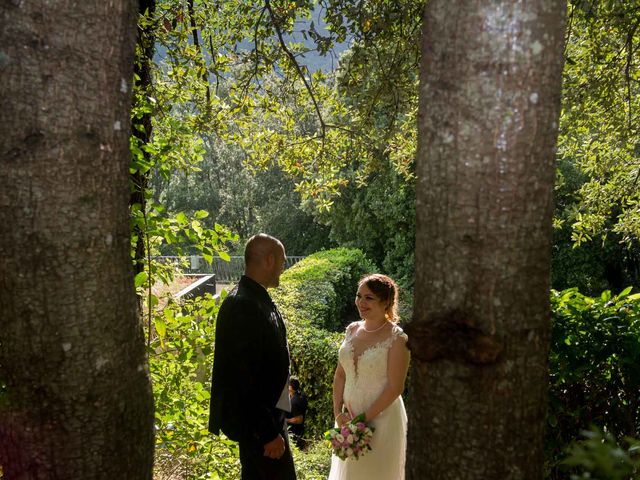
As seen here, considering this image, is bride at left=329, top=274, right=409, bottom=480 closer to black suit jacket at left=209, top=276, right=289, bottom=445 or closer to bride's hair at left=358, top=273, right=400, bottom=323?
bride's hair at left=358, top=273, right=400, bottom=323

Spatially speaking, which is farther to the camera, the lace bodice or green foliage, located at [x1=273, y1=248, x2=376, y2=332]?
green foliage, located at [x1=273, y1=248, x2=376, y2=332]

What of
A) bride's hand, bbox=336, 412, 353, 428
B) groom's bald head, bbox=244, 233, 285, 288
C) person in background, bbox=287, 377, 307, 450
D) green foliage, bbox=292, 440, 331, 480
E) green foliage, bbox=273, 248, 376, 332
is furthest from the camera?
green foliage, bbox=273, 248, 376, 332

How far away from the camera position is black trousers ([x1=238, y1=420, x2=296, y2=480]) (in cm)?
351

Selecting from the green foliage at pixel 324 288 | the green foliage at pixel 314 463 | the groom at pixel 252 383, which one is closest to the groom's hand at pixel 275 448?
the groom at pixel 252 383

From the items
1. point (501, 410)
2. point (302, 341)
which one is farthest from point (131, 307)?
point (302, 341)

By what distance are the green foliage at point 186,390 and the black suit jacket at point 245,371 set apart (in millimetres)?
171

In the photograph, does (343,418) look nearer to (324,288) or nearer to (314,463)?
(314,463)

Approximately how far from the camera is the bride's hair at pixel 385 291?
176 inches

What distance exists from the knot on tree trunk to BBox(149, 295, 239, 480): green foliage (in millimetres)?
2093

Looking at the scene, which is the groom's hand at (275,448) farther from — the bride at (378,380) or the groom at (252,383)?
the bride at (378,380)

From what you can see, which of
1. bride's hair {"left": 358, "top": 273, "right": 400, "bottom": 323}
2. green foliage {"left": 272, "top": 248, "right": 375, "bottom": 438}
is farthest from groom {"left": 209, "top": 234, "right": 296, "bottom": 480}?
green foliage {"left": 272, "top": 248, "right": 375, "bottom": 438}

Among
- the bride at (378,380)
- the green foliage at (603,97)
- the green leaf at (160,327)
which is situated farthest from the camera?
the green foliage at (603,97)

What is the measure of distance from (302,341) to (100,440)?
7147mm

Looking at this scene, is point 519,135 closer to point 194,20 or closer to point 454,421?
point 454,421
